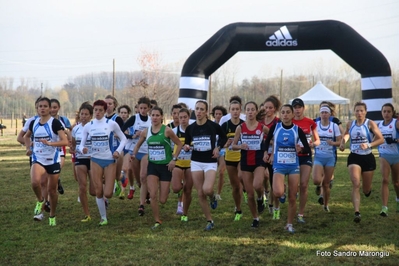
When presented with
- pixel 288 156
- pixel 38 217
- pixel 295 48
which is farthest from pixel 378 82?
pixel 38 217

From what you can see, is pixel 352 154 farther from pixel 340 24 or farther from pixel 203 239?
pixel 340 24

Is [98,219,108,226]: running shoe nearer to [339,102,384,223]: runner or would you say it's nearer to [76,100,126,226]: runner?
[76,100,126,226]: runner

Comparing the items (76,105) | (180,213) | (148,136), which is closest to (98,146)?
(148,136)

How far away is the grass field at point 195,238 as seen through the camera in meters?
5.81

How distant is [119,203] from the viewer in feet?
32.8

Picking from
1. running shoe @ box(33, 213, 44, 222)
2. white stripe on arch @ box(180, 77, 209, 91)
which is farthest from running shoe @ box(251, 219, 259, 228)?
white stripe on arch @ box(180, 77, 209, 91)

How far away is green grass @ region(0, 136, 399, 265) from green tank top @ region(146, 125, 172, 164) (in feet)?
3.51

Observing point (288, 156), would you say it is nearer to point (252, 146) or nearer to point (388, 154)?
point (252, 146)

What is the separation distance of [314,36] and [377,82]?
2.20 meters

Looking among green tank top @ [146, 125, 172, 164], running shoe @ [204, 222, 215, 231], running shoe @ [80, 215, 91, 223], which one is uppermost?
green tank top @ [146, 125, 172, 164]

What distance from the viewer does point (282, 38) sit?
14148mm

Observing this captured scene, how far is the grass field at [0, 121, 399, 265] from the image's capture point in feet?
19.1

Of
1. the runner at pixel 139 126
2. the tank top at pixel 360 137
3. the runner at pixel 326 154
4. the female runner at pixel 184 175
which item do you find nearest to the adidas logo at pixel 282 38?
the runner at pixel 326 154

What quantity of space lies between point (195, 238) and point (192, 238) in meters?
0.04
